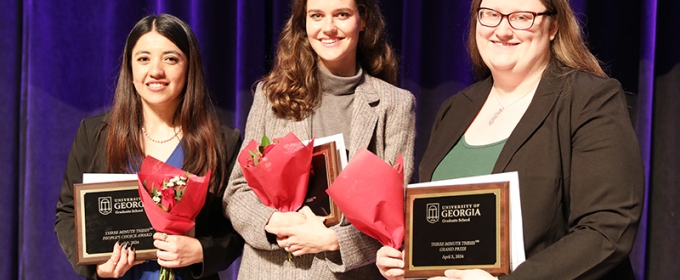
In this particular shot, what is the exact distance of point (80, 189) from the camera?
2289 mm

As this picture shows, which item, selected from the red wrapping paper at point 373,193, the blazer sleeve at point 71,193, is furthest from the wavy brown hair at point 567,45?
the blazer sleeve at point 71,193

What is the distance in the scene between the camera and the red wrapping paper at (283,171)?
2096 mm

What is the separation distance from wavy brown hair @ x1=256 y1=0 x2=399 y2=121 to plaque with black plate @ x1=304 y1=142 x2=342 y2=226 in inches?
10.3

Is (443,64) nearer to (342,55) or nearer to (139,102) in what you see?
(342,55)

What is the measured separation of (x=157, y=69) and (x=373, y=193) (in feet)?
3.37

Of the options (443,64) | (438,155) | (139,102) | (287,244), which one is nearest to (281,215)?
(287,244)

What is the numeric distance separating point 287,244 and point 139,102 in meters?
0.81

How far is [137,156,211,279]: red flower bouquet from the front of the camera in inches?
85.4

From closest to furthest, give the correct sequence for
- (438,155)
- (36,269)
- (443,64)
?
(438,155) < (443,64) < (36,269)

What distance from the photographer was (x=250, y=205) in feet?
7.55

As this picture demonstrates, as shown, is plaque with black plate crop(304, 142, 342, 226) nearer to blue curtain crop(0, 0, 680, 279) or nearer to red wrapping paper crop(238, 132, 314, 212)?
red wrapping paper crop(238, 132, 314, 212)

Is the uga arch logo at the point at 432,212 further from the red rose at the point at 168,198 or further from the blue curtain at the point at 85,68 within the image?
the blue curtain at the point at 85,68

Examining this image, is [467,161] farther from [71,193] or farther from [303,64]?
[71,193]

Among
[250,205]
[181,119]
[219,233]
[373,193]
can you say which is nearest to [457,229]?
[373,193]
